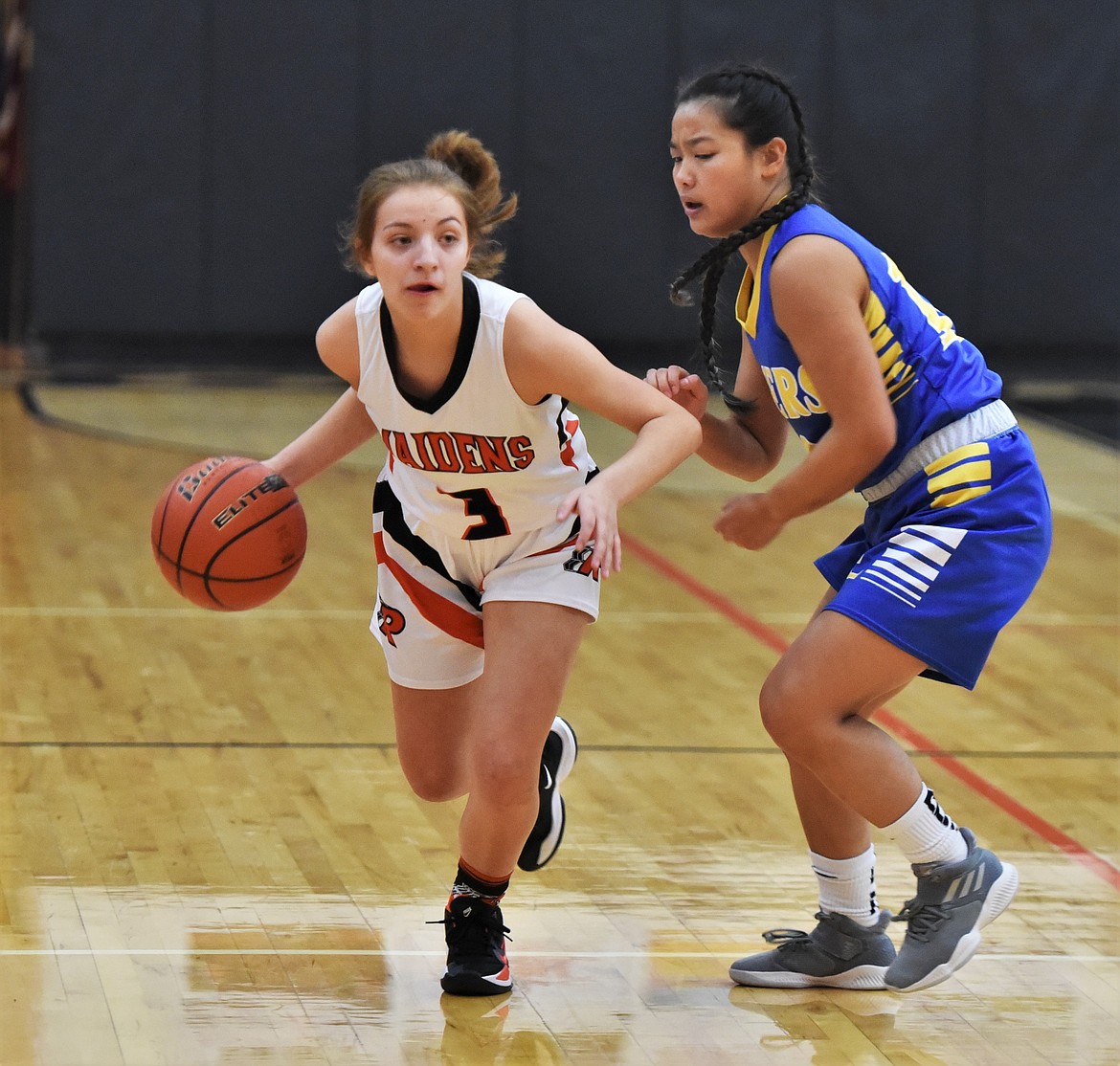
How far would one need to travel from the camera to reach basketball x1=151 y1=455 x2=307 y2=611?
3.14 m

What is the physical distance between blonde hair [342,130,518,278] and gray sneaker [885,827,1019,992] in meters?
1.25

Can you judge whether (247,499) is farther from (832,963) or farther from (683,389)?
(832,963)

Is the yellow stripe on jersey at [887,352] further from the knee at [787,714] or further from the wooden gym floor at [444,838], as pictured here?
the wooden gym floor at [444,838]

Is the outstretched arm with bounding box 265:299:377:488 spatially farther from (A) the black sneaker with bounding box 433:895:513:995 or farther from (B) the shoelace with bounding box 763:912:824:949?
(B) the shoelace with bounding box 763:912:824:949

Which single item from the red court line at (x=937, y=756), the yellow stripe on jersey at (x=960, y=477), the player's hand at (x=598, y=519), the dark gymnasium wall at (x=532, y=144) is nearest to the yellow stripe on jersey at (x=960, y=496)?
the yellow stripe on jersey at (x=960, y=477)

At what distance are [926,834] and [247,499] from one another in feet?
4.26

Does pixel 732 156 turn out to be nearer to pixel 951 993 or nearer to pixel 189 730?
pixel 951 993

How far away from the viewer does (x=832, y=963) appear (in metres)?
3.00

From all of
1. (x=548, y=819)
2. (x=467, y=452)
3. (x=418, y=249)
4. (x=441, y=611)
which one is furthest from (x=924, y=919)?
(x=418, y=249)

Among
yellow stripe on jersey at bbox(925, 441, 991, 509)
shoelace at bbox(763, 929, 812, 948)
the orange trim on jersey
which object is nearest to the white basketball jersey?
the orange trim on jersey

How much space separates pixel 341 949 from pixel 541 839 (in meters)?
0.48

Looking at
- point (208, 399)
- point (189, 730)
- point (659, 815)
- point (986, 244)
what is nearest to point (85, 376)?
point (208, 399)

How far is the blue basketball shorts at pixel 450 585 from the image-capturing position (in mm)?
2895

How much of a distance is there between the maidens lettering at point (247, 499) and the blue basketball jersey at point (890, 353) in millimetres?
891
